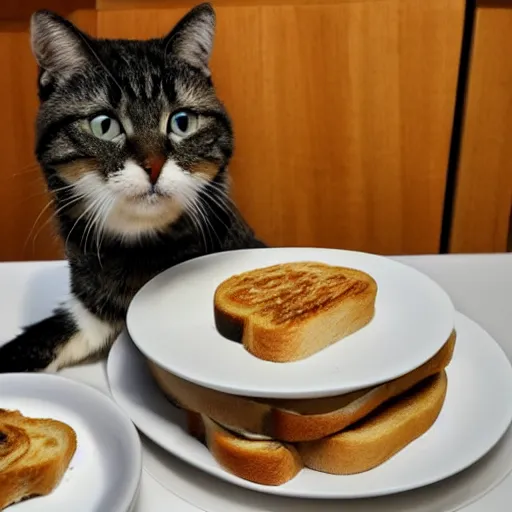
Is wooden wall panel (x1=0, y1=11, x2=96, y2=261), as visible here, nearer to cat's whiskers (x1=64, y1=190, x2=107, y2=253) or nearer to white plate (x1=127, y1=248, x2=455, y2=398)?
cat's whiskers (x1=64, y1=190, x2=107, y2=253)

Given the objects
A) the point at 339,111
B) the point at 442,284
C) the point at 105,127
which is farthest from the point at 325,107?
the point at 105,127

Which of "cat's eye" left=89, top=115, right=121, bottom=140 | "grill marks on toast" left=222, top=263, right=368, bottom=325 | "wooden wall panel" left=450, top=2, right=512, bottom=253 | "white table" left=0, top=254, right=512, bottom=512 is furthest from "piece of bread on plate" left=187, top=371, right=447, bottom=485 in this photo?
"wooden wall panel" left=450, top=2, right=512, bottom=253

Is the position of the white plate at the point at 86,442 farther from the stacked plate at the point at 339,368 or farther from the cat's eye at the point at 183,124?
the cat's eye at the point at 183,124

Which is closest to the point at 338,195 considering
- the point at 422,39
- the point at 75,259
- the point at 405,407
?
the point at 422,39

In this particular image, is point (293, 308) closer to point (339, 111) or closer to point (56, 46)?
point (56, 46)

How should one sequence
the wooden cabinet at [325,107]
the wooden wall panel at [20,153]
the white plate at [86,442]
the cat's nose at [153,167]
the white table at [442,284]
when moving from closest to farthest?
the white plate at [86,442], the cat's nose at [153,167], the white table at [442,284], the wooden cabinet at [325,107], the wooden wall panel at [20,153]

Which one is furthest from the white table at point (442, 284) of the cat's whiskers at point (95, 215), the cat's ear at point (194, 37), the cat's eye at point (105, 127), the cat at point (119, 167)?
the cat's ear at point (194, 37)

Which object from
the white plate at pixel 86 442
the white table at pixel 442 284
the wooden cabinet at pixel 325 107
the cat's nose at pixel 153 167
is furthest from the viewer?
the wooden cabinet at pixel 325 107

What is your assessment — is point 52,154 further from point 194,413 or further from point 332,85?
point 332,85
